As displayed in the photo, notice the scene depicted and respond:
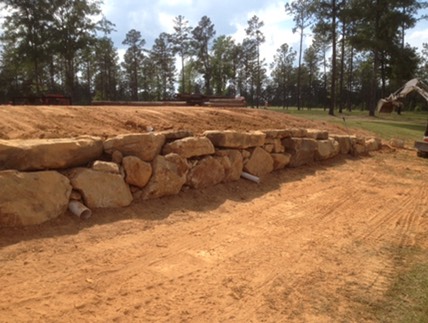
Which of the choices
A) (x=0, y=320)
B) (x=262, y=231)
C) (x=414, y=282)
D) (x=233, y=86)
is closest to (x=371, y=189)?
(x=262, y=231)

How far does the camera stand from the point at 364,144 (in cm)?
1233

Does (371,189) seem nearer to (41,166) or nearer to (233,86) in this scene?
(41,166)

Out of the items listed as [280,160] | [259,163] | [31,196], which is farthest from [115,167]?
[280,160]

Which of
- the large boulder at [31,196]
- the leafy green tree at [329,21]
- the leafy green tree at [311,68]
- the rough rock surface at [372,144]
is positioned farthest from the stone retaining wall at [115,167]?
the leafy green tree at [311,68]

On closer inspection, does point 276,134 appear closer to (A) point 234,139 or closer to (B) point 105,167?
(A) point 234,139

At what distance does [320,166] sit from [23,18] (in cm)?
2393

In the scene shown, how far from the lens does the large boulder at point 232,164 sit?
723 centimetres

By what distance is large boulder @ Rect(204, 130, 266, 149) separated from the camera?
7.27 m

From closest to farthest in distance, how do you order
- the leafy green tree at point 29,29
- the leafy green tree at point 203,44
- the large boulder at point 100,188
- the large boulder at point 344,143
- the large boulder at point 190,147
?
1. the large boulder at point 100,188
2. the large boulder at point 190,147
3. the large boulder at point 344,143
4. the leafy green tree at point 29,29
5. the leafy green tree at point 203,44

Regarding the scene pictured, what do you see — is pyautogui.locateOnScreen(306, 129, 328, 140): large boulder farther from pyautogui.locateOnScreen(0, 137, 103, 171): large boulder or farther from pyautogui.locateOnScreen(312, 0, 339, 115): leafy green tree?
pyautogui.locateOnScreen(312, 0, 339, 115): leafy green tree

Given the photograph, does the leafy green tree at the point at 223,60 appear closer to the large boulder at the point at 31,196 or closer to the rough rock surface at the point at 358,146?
the rough rock surface at the point at 358,146

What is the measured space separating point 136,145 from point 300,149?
4942 millimetres

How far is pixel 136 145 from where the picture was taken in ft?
19.1

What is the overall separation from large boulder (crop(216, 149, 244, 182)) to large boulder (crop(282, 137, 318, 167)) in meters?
2.13
